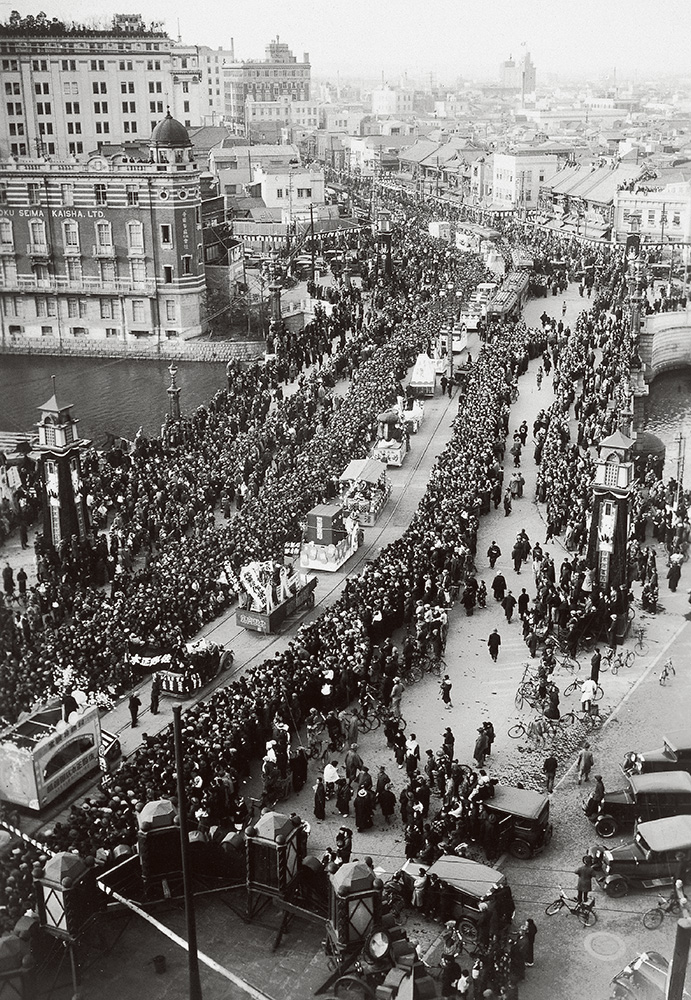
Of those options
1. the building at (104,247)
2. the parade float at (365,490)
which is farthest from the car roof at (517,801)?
the building at (104,247)

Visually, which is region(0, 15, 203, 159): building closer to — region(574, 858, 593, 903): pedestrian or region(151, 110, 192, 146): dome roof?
region(151, 110, 192, 146): dome roof

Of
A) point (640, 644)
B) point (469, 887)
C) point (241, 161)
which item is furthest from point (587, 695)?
point (241, 161)

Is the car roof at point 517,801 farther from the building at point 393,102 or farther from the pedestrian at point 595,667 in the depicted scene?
the building at point 393,102

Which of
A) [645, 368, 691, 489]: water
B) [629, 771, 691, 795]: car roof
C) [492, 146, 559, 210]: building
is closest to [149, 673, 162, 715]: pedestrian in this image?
[629, 771, 691, 795]: car roof

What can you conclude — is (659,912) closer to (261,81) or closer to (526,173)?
(526,173)

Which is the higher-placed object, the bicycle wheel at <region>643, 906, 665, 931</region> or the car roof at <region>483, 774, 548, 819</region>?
the car roof at <region>483, 774, 548, 819</region>

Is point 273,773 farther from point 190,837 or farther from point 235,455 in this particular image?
point 235,455
